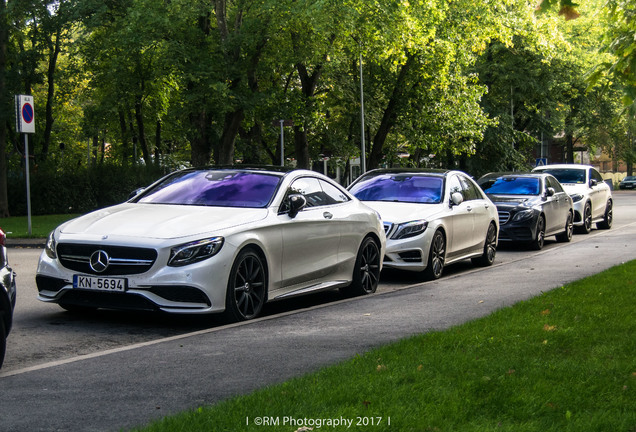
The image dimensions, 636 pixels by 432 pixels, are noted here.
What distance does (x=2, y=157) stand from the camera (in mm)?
34094

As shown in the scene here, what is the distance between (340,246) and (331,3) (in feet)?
61.0

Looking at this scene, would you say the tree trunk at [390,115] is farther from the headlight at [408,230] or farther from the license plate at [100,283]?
the license plate at [100,283]

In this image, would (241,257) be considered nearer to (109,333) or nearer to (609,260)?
(109,333)

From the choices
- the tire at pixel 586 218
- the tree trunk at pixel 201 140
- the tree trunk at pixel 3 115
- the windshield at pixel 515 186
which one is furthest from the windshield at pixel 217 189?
the tree trunk at pixel 3 115

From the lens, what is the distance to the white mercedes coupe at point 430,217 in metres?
13.4

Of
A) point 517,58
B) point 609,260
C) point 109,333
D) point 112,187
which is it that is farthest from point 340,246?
point 517,58

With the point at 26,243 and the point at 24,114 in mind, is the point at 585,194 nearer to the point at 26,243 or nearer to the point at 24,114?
the point at 26,243

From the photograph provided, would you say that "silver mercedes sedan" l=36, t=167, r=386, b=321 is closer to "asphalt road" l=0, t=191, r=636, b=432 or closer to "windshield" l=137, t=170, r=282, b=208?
"windshield" l=137, t=170, r=282, b=208

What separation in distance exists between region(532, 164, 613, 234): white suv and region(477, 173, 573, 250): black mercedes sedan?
225 centimetres

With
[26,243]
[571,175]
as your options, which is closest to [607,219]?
A: [571,175]

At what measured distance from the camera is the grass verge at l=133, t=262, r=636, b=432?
4699 millimetres

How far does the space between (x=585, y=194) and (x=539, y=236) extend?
539 cm

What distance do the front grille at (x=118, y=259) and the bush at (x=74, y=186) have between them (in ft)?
99.3

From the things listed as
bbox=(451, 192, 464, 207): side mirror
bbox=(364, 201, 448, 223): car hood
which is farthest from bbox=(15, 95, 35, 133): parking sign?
bbox=(451, 192, 464, 207): side mirror
